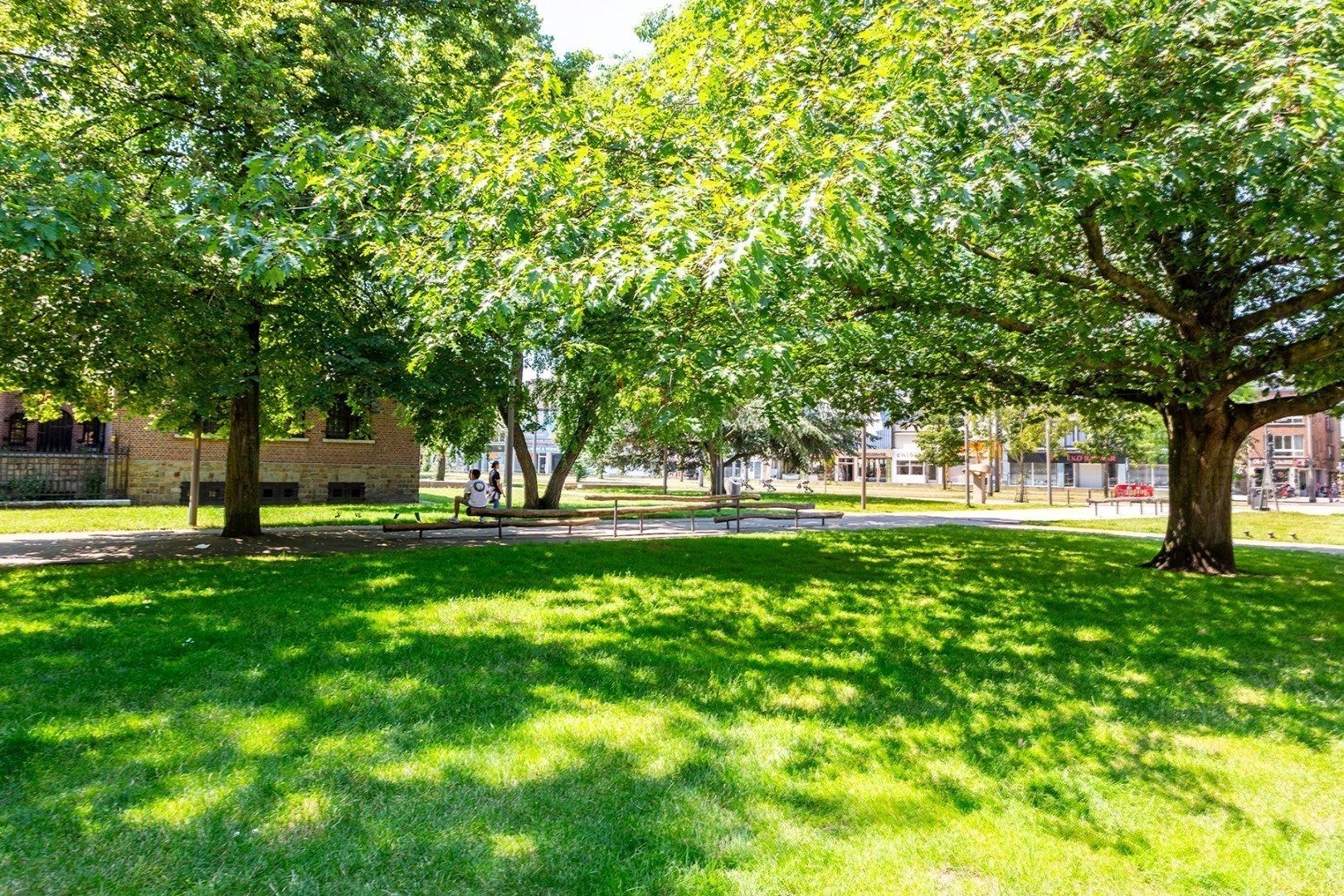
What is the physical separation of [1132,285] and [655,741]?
8.58 m

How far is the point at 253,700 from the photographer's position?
473cm

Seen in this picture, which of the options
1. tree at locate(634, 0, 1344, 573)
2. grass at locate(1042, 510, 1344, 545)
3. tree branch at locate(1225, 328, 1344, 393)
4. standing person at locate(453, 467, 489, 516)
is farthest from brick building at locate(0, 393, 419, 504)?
grass at locate(1042, 510, 1344, 545)

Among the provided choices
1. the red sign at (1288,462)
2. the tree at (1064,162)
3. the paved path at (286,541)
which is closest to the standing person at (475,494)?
the paved path at (286,541)

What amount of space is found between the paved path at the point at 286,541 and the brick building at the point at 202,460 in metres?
5.88

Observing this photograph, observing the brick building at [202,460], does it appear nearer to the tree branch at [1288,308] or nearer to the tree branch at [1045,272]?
the tree branch at [1045,272]

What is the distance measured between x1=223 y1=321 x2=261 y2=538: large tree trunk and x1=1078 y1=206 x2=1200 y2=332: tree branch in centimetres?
1302

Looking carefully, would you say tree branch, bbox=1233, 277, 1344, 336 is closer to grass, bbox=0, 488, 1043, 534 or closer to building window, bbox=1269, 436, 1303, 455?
grass, bbox=0, 488, 1043, 534

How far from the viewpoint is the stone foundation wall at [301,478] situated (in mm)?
21469

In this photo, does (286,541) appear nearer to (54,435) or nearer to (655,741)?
(655,741)

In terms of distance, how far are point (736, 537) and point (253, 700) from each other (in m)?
10.6

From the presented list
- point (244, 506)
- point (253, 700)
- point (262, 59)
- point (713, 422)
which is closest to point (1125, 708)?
point (713, 422)

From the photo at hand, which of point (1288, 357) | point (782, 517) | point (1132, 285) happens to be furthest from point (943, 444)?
point (1132, 285)

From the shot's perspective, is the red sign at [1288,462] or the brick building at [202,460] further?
the red sign at [1288,462]

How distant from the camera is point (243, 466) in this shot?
13195 millimetres
